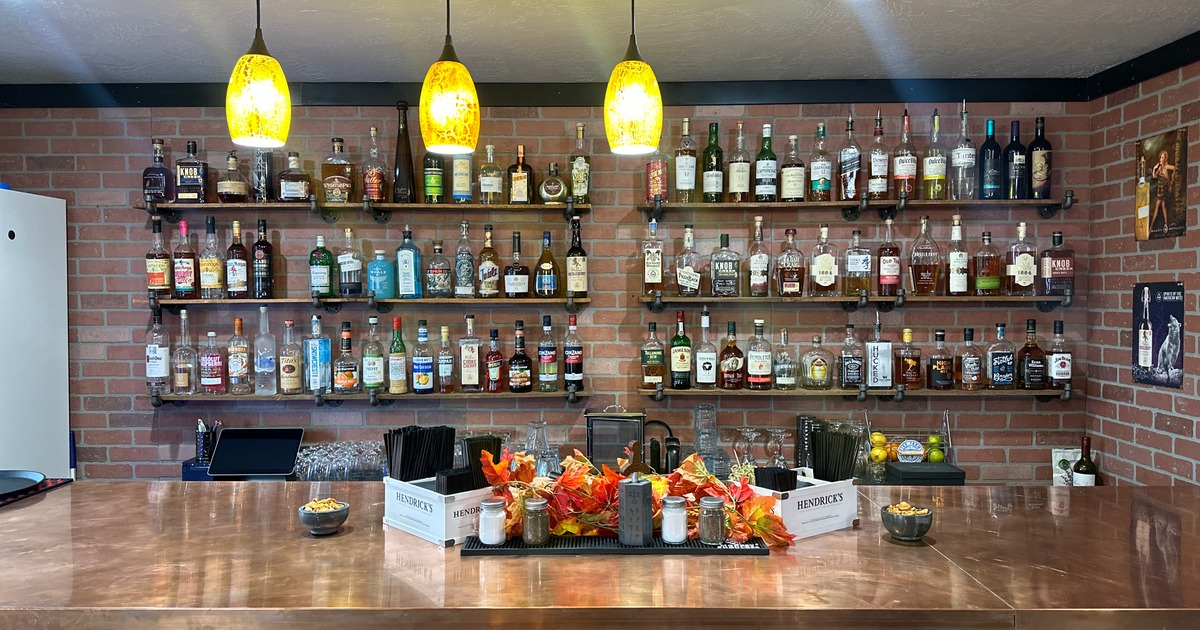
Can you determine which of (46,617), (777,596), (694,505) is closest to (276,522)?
(46,617)

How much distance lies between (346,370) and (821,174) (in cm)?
203

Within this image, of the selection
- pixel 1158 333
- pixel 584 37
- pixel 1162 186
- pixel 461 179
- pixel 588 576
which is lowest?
pixel 588 576

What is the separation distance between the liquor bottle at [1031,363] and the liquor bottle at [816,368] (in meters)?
0.74

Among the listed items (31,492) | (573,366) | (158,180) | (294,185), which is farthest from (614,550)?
(158,180)

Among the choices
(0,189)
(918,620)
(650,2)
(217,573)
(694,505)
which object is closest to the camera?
(918,620)

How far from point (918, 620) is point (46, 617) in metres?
1.40

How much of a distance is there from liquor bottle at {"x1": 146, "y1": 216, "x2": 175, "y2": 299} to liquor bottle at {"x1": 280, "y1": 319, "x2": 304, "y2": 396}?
1.60ft

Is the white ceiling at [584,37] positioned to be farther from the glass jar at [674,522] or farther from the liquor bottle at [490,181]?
the glass jar at [674,522]

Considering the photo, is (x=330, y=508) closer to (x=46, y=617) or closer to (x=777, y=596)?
(x=46, y=617)

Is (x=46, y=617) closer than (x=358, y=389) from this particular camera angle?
Yes

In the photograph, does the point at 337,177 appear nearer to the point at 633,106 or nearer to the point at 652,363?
the point at 652,363

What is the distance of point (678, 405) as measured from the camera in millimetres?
3383

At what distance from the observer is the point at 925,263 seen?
3314 mm

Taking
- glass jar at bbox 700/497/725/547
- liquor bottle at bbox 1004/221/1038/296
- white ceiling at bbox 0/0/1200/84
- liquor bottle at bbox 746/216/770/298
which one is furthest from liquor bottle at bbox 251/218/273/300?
liquor bottle at bbox 1004/221/1038/296
